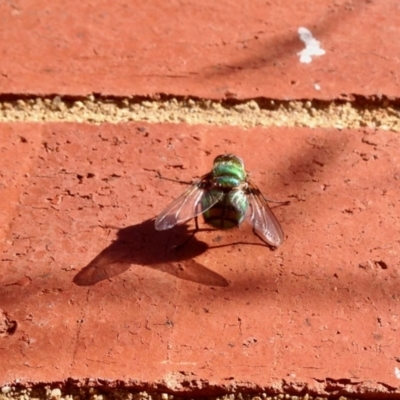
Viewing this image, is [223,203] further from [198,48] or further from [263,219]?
[198,48]

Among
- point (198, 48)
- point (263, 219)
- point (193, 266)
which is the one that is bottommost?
point (193, 266)

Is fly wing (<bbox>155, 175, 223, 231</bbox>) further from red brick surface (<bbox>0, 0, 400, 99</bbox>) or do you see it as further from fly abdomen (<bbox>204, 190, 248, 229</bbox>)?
red brick surface (<bbox>0, 0, 400, 99</bbox>)

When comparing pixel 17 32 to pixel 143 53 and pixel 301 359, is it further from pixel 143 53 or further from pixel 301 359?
pixel 301 359

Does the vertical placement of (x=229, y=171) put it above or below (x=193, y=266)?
above

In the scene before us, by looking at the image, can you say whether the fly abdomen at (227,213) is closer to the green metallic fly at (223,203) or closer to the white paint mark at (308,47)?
the green metallic fly at (223,203)

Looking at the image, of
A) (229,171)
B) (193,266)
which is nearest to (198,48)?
(229,171)

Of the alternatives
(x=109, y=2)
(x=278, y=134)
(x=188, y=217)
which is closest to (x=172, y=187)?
(x=188, y=217)

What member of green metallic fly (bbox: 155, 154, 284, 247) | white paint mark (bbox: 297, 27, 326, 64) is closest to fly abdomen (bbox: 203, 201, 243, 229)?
green metallic fly (bbox: 155, 154, 284, 247)
